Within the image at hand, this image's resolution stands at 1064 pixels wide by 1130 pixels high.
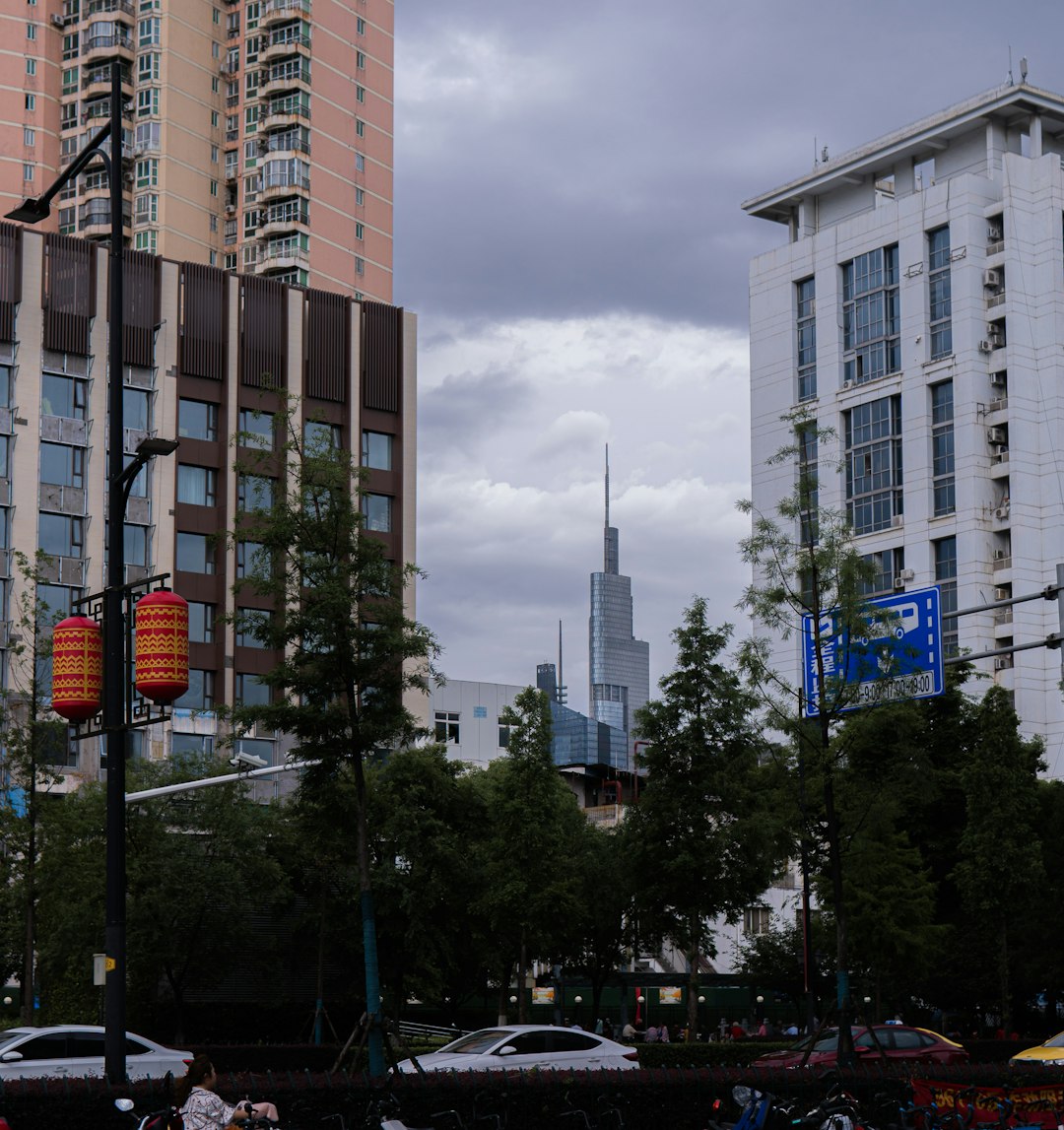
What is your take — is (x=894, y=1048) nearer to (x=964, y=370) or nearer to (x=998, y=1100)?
(x=998, y=1100)

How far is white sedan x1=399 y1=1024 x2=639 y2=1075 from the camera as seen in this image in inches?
1125

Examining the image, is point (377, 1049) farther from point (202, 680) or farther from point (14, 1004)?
point (202, 680)

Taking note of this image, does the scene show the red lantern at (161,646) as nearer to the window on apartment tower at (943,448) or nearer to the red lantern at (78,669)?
the red lantern at (78,669)

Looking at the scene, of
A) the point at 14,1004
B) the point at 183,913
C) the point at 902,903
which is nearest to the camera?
the point at 183,913

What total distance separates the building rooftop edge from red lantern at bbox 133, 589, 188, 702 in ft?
308

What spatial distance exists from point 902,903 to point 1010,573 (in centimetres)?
5540

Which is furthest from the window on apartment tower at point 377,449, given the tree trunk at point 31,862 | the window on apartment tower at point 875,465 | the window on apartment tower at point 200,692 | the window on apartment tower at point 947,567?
the tree trunk at point 31,862

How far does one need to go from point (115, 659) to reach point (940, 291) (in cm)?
9320

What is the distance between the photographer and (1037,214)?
10469 centimetres

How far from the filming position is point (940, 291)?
349ft

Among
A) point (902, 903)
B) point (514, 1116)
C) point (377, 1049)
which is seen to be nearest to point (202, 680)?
point (902, 903)

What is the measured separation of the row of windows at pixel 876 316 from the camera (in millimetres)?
106250

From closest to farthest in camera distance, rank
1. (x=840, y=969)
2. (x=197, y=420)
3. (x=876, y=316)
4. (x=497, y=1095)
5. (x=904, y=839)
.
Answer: (x=497, y=1095) → (x=840, y=969) → (x=904, y=839) → (x=197, y=420) → (x=876, y=316)

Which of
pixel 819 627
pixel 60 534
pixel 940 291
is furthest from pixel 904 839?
pixel 940 291
